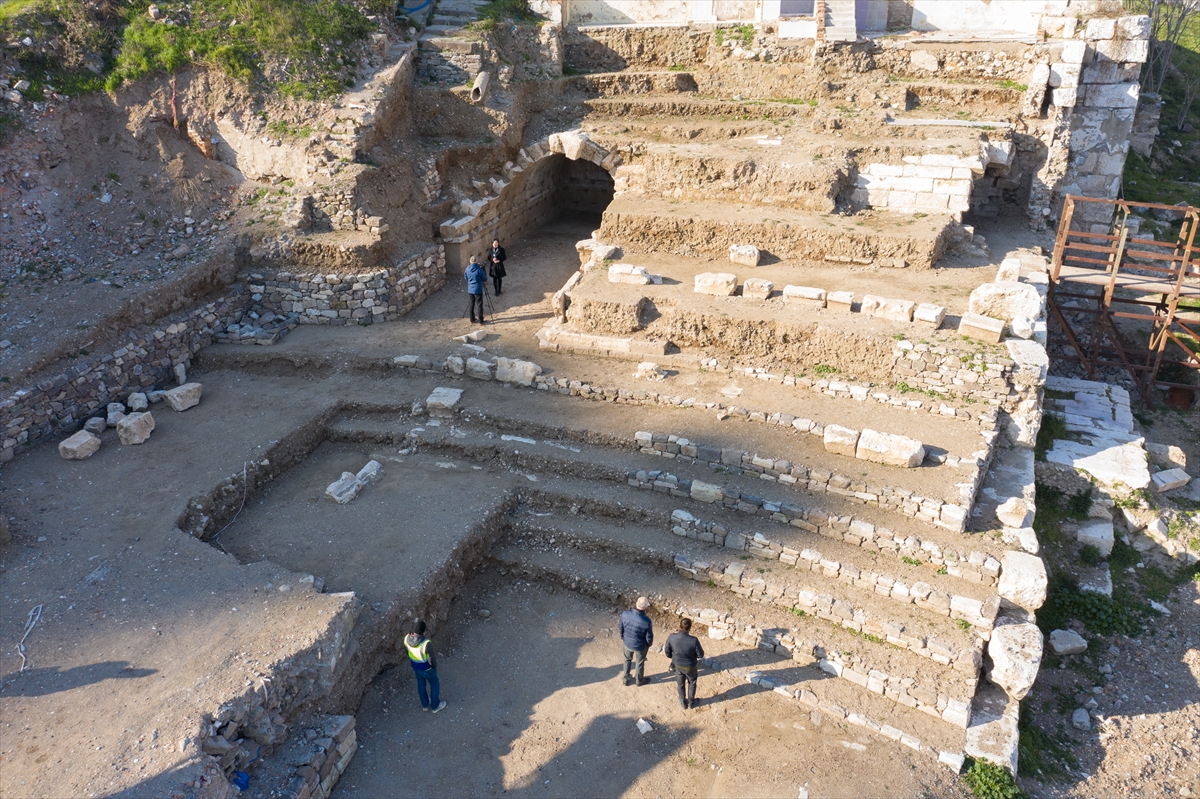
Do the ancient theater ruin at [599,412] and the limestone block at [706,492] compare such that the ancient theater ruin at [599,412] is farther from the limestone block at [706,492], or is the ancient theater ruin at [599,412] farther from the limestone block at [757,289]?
the limestone block at [757,289]

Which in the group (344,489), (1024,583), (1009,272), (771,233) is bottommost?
(1024,583)

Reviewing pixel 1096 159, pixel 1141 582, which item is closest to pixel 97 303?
pixel 1141 582

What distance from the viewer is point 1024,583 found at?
757 centimetres

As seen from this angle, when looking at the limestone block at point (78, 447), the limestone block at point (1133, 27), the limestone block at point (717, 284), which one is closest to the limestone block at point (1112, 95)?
the limestone block at point (1133, 27)

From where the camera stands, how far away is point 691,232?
13.1 m

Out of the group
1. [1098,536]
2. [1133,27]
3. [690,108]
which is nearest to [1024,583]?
[1098,536]

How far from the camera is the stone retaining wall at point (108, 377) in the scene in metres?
9.73

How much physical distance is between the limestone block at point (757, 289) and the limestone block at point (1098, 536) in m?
5.06

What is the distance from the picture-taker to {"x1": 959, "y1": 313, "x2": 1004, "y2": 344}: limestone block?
399 inches

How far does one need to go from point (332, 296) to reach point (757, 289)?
6701 millimetres

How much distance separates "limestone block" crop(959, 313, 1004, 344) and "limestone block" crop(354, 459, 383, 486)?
7.75 metres

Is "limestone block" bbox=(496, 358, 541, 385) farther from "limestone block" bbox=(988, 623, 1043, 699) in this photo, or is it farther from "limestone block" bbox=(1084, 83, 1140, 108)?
"limestone block" bbox=(1084, 83, 1140, 108)

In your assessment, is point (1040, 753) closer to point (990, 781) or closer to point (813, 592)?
point (990, 781)

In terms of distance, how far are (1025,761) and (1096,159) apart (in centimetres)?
1218
